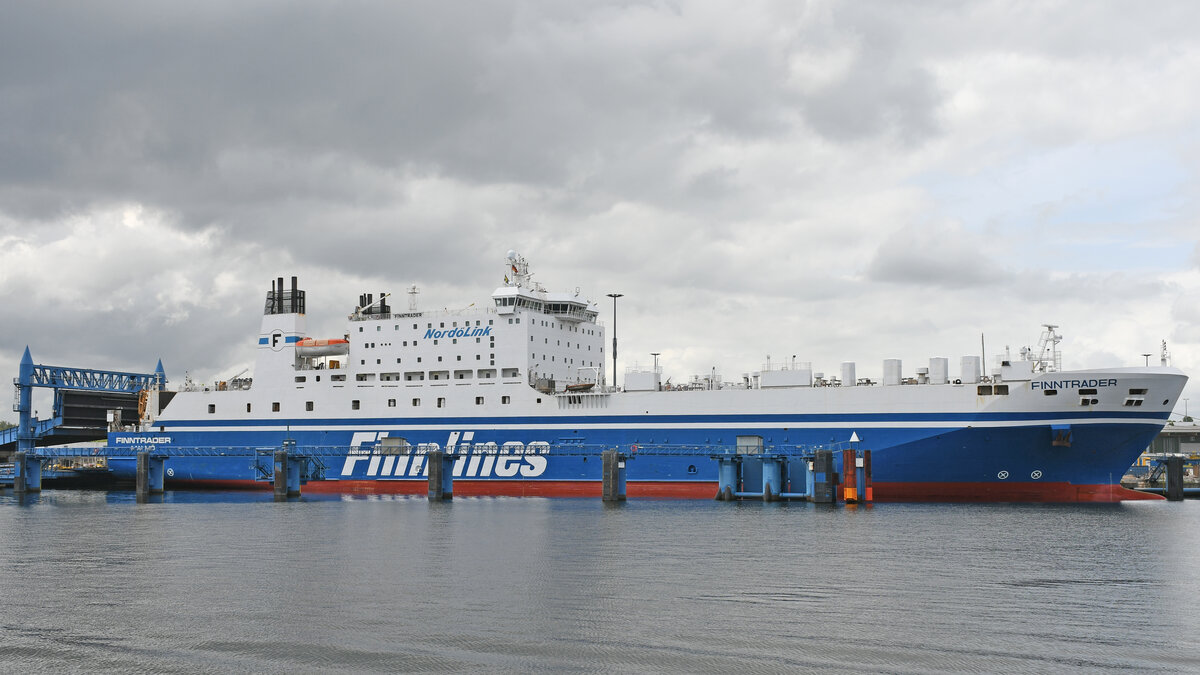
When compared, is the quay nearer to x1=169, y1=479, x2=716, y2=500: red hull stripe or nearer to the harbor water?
x1=169, y1=479, x2=716, y2=500: red hull stripe

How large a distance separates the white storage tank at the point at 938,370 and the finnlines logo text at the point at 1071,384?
11.5 feet

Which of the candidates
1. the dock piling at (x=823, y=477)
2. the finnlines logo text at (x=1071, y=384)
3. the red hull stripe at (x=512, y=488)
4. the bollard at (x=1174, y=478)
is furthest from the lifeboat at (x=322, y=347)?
the bollard at (x=1174, y=478)

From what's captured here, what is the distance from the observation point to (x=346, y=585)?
20.5 meters

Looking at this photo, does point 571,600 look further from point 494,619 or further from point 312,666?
point 312,666

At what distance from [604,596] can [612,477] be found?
78.4 feet

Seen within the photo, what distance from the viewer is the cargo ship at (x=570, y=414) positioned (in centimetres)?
4084

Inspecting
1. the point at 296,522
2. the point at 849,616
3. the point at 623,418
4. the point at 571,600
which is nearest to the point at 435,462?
the point at 623,418

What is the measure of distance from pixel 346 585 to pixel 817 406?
26.9m

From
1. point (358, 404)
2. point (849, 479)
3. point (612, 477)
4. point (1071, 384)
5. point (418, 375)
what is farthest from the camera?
point (358, 404)

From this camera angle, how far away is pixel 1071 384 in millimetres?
39969

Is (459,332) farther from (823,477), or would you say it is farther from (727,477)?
(823,477)

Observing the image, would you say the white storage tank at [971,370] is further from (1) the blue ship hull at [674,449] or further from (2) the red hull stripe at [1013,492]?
(2) the red hull stripe at [1013,492]

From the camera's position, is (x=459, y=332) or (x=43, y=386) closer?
(x=459, y=332)

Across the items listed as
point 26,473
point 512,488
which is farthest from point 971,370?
point 26,473
